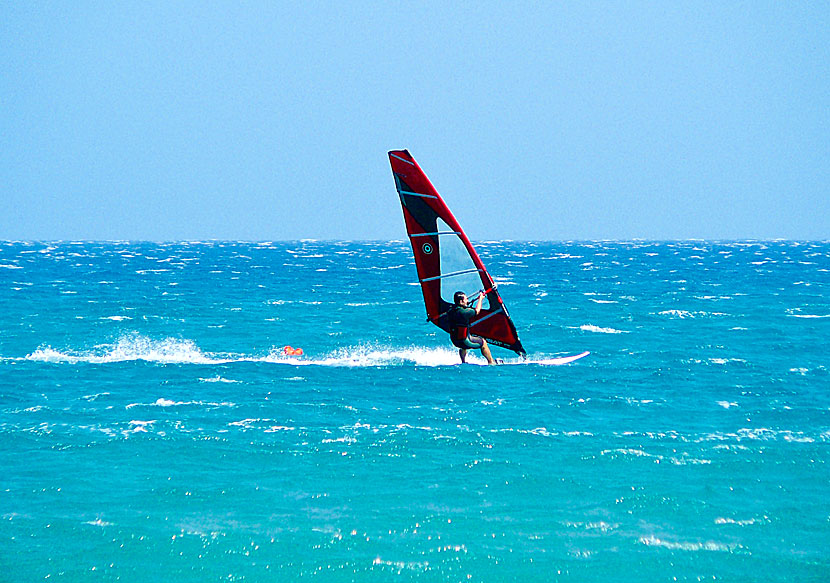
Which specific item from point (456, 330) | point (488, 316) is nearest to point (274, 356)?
point (456, 330)

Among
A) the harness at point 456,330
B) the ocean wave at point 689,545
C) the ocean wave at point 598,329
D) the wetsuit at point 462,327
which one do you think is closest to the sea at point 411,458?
the ocean wave at point 689,545

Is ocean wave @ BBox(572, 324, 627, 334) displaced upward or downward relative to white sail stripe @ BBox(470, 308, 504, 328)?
downward

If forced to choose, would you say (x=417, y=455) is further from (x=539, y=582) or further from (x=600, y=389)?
(x=600, y=389)

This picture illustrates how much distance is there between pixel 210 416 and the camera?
19.5 m

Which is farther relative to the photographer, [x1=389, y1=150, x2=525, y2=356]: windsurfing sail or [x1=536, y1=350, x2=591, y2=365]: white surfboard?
[x1=536, y1=350, x2=591, y2=365]: white surfboard

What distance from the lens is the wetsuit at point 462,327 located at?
2272cm

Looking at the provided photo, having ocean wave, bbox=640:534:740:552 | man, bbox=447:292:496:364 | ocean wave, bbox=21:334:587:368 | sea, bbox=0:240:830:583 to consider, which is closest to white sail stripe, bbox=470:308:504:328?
man, bbox=447:292:496:364

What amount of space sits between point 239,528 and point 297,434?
5202 millimetres

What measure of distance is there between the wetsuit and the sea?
3.90 feet

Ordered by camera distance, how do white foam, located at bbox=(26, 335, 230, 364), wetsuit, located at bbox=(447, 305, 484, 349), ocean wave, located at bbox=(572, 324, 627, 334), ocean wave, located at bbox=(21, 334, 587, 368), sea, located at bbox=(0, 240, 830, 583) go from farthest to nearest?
1. ocean wave, located at bbox=(572, 324, 627, 334)
2. white foam, located at bbox=(26, 335, 230, 364)
3. ocean wave, located at bbox=(21, 334, 587, 368)
4. wetsuit, located at bbox=(447, 305, 484, 349)
5. sea, located at bbox=(0, 240, 830, 583)

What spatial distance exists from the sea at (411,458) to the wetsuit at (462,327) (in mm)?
1190

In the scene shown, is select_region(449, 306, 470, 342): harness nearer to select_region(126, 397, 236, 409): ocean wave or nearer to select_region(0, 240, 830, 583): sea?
select_region(0, 240, 830, 583): sea

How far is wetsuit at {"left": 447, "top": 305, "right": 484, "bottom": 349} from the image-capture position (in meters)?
22.7

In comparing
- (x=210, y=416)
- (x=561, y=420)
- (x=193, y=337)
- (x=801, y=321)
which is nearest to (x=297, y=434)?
(x=210, y=416)
